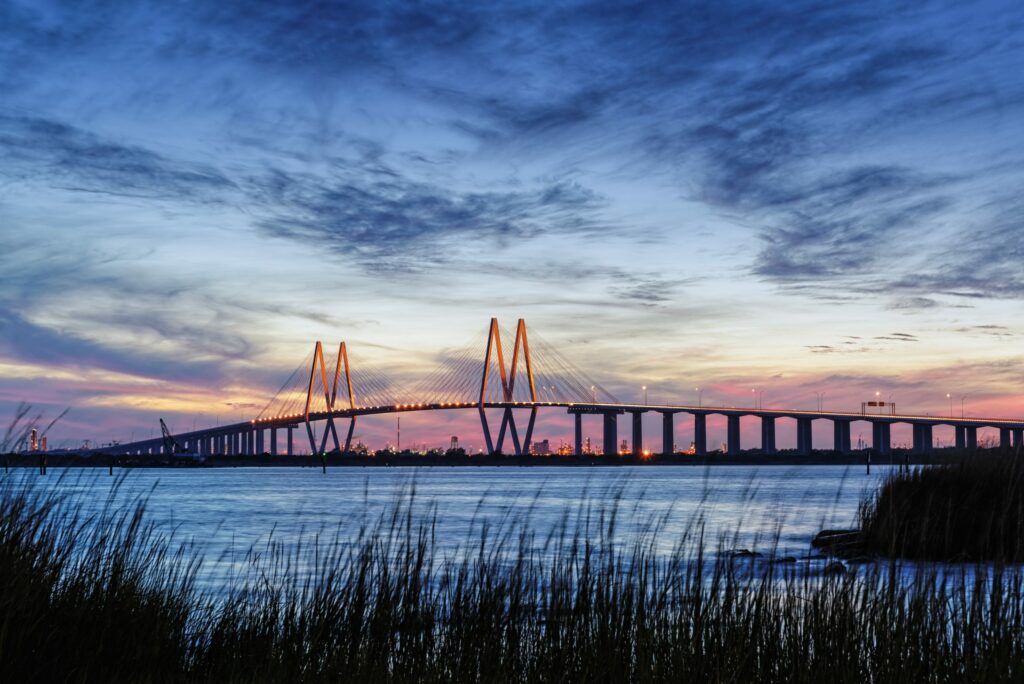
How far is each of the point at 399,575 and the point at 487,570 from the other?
0.77 m

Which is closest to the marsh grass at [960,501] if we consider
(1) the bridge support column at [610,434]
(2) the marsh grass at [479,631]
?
(2) the marsh grass at [479,631]

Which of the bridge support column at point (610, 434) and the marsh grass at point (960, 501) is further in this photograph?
the bridge support column at point (610, 434)

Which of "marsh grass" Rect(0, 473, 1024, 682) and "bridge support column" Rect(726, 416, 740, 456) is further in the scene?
"bridge support column" Rect(726, 416, 740, 456)

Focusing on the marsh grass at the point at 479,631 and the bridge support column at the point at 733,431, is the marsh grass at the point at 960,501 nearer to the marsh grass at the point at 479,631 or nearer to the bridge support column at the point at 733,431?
the marsh grass at the point at 479,631

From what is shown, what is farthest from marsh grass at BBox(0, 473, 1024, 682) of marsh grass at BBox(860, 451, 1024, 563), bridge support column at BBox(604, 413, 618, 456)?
bridge support column at BBox(604, 413, 618, 456)

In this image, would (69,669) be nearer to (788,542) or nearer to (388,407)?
(788,542)

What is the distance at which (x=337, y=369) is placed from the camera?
12062 centimetres

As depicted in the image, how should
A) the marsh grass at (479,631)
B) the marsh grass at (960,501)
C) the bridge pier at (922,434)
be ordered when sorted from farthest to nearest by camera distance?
1. the bridge pier at (922,434)
2. the marsh grass at (960,501)
3. the marsh grass at (479,631)

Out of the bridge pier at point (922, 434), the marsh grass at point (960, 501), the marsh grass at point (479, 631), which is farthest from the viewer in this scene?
the bridge pier at point (922, 434)

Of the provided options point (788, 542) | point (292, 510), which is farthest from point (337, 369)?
point (788, 542)

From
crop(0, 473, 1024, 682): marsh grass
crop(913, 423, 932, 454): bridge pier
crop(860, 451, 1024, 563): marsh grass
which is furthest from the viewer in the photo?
crop(913, 423, 932, 454): bridge pier

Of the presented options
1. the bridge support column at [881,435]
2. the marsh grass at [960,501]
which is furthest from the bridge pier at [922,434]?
the marsh grass at [960,501]

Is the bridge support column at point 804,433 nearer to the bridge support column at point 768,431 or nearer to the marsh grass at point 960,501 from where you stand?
the bridge support column at point 768,431

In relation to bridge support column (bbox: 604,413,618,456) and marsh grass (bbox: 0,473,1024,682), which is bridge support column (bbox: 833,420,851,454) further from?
marsh grass (bbox: 0,473,1024,682)
